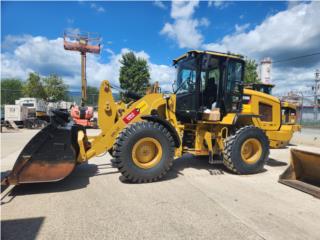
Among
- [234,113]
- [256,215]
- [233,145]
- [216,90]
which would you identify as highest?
[216,90]

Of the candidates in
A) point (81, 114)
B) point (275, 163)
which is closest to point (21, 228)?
point (275, 163)

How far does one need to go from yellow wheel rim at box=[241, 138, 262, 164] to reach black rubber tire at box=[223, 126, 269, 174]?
0.26 ft

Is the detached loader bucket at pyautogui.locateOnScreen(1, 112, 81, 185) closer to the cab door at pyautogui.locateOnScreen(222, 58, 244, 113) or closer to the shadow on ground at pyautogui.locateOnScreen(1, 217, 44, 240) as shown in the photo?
the shadow on ground at pyautogui.locateOnScreen(1, 217, 44, 240)

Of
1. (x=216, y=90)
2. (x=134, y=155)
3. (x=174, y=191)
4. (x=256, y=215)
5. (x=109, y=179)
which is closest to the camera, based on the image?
(x=256, y=215)

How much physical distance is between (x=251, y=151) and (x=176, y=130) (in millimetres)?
2083

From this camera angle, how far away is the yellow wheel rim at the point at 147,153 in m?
4.71

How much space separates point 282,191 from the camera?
14.5 ft

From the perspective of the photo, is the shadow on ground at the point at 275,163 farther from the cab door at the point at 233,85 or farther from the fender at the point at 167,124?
the fender at the point at 167,124

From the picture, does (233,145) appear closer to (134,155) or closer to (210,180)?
(210,180)

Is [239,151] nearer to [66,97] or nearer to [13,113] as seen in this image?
[13,113]

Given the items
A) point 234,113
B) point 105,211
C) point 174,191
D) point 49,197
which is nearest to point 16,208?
point 49,197

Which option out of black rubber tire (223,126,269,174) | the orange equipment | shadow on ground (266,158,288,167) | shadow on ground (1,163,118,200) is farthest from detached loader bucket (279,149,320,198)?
the orange equipment

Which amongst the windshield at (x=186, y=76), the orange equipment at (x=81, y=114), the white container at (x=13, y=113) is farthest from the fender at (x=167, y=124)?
the white container at (x=13, y=113)

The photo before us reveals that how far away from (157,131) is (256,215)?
2323 mm
